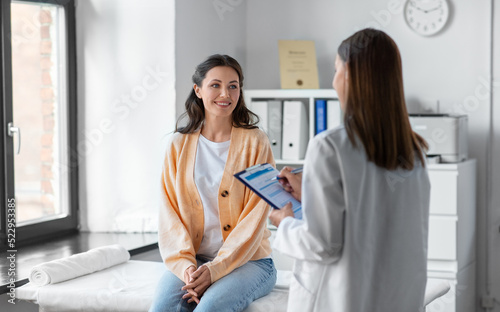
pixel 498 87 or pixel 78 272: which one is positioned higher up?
pixel 498 87

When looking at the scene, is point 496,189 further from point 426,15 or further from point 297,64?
point 297,64

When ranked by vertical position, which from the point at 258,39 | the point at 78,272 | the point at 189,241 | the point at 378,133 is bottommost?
the point at 78,272

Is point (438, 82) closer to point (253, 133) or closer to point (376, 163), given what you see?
point (253, 133)

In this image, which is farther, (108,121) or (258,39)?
(258,39)

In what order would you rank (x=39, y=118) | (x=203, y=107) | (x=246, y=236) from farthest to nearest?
(x=39, y=118) → (x=203, y=107) → (x=246, y=236)

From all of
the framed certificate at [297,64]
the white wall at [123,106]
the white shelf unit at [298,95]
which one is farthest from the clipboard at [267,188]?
the framed certificate at [297,64]

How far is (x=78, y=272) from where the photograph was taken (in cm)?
236

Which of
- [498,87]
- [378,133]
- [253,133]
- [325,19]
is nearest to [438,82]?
[498,87]

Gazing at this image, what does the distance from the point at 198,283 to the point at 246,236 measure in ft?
0.75

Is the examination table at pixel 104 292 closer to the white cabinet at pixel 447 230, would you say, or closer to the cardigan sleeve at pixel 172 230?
the cardigan sleeve at pixel 172 230

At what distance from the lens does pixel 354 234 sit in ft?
4.64

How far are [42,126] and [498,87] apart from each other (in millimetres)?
2380

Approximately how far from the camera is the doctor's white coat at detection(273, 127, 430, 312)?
1.39 metres

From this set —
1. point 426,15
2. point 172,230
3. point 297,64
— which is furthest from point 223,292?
point 426,15
